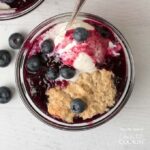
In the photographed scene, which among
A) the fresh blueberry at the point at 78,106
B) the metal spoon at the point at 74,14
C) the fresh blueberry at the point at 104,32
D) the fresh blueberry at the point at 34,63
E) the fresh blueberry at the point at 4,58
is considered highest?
the metal spoon at the point at 74,14

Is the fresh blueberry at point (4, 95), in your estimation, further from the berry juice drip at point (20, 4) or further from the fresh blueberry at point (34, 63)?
the berry juice drip at point (20, 4)

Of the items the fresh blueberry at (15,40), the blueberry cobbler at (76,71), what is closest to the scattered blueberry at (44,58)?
the blueberry cobbler at (76,71)

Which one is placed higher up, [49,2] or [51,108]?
[49,2]

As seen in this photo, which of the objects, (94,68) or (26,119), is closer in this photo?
(94,68)

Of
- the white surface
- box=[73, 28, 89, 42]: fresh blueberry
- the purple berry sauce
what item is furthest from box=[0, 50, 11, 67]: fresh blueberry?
box=[73, 28, 89, 42]: fresh blueberry

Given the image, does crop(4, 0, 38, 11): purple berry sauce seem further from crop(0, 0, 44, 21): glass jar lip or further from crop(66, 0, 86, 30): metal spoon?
crop(66, 0, 86, 30): metal spoon

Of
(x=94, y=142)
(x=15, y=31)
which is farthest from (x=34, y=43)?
(x=94, y=142)

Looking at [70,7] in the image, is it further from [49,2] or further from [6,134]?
[6,134]

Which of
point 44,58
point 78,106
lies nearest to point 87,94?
point 78,106

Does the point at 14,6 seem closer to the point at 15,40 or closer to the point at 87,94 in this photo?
the point at 15,40
